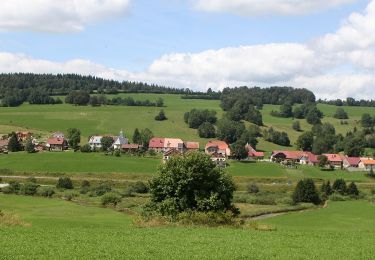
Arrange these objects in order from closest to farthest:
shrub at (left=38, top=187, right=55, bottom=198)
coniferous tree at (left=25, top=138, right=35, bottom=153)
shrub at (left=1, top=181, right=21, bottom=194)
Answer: shrub at (left=38, top=187, right=55, bottom=198), shrub at (left=1, top=181, right=21, bottom=194), coniferous tree at (left=25, top=138, right=35, bottom=153)

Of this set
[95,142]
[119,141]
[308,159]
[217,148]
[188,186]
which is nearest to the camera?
[188,186]

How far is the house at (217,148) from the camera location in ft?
432

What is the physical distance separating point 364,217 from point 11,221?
144 ft

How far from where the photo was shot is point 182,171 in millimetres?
40469

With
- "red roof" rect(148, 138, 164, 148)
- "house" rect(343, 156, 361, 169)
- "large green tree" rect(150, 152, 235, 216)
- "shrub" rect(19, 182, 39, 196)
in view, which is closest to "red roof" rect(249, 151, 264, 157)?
"house" rect(343, 156, 361, 169)

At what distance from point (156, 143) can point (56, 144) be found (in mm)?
25472

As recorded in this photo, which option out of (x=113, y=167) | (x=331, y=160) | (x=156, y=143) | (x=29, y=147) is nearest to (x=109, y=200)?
(x=113, y=167)

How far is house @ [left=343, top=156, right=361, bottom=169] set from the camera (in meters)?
127

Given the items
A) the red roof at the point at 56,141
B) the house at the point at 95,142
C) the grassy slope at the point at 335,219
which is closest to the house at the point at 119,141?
the house at the point at 95,142

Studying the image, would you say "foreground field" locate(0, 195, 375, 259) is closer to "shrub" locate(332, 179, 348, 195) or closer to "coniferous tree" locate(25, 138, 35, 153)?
"shrub" locate(332, 179, 348, 195)

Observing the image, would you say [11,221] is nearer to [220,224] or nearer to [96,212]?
[220,224]

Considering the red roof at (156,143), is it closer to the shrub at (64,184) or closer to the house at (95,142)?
the house at (95,142)

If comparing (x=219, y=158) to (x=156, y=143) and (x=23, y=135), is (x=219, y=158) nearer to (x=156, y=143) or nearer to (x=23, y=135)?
(x=156, y=143)

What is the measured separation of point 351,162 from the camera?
128000 millimetres
